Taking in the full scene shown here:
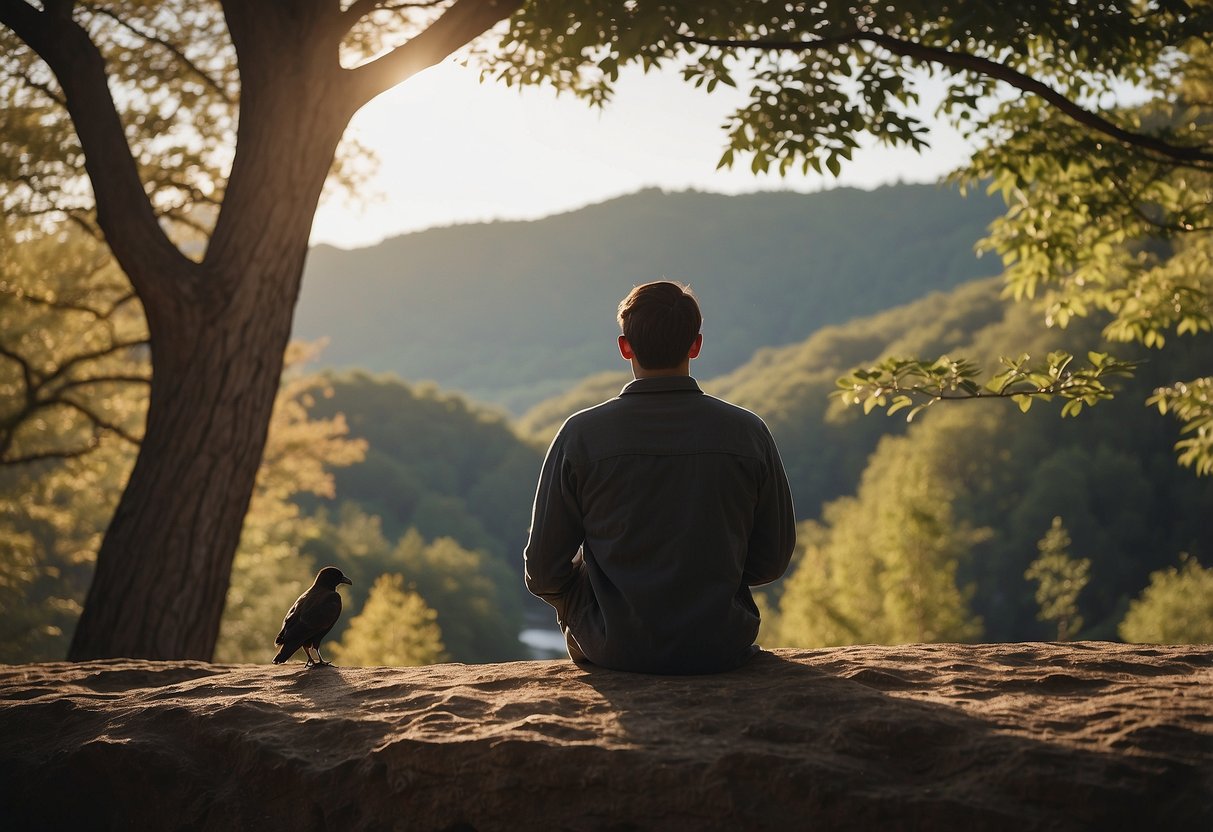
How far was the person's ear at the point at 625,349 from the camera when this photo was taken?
3638 mm

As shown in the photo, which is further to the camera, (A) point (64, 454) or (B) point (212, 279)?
(A) point (64, 454)

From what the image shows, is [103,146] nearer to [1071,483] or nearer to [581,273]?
[1071,483]

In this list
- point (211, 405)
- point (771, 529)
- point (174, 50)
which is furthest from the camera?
point (174, 50)

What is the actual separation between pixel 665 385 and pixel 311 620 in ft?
6.07

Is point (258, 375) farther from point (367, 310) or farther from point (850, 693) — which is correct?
point (367, 310)

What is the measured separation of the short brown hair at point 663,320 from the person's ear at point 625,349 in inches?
3.2

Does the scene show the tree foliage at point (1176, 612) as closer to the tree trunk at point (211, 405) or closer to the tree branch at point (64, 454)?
the tree branch at point (64, 454)

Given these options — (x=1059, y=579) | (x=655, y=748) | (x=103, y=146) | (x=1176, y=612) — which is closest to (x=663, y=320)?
(x=655, y=748)

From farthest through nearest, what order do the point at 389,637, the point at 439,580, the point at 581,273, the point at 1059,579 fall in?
the point at 581,273 → the point at 439,580 → the point at 1059,579 → the point at 389,637

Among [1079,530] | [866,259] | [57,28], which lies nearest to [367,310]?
[866,259]

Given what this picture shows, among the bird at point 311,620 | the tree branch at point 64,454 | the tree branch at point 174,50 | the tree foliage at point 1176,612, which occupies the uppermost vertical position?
the tree branch at point 174,50

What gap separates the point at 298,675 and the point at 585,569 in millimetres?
1289

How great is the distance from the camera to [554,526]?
3.57 m

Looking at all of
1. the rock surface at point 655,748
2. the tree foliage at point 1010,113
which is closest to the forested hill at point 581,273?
the tree foliage at point 1010,113
